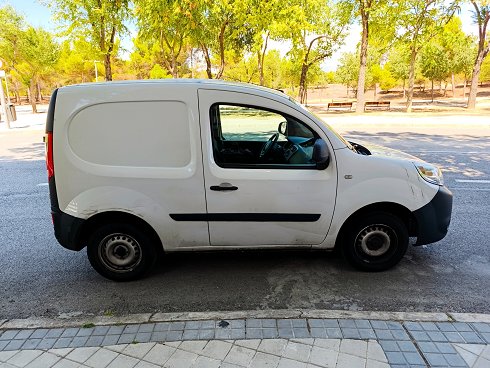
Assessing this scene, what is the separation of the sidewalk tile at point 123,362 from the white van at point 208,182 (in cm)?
118

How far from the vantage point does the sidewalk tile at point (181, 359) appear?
2.41m

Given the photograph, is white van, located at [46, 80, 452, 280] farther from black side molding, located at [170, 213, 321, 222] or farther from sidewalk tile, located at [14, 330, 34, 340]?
sidewalk tile, located at [14, 330, 34, 340]

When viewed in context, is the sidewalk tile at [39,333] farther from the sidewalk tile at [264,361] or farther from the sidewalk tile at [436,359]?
the sidewalk tile at [436,359]

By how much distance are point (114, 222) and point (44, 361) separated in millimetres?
1326

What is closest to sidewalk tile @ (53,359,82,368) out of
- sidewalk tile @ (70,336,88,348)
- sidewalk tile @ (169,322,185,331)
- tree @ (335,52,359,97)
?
sidewalk tile @ (70,336,88,348)

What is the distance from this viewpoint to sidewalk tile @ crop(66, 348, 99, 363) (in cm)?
249

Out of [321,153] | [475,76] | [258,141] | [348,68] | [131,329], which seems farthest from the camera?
[348,68]

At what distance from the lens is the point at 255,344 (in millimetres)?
2586

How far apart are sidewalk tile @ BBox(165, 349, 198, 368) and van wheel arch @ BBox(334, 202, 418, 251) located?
71.3 inches

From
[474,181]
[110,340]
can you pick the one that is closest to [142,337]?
[110,340]

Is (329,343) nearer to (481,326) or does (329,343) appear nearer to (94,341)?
(481,326)

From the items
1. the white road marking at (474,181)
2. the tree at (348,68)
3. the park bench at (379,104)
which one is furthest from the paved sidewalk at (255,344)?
the tree at (348,68)

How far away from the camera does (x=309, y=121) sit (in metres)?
3.42

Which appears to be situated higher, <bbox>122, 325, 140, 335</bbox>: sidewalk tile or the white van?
the white van
